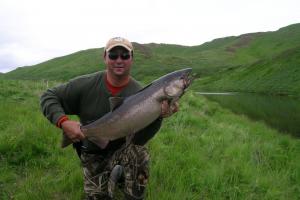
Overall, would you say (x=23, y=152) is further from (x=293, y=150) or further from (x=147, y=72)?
(x=147, y=72)

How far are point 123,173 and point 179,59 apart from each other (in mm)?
117002

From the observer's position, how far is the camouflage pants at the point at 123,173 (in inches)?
194

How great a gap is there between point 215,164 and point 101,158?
3109 mm

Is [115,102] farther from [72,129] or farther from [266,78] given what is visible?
[266,78]

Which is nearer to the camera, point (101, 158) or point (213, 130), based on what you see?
point (101, 158)

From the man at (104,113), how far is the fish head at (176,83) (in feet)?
1.74

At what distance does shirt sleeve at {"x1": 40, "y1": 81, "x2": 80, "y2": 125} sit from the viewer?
4.70 m

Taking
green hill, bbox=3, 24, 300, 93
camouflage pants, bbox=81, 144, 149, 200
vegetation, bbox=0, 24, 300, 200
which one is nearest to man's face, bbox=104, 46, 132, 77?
camouflage pants, bbox=81, 144, 149, 200

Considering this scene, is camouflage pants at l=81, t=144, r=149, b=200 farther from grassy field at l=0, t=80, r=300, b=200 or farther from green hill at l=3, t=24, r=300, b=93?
green hill at l=3, t=24, r=300, b=93

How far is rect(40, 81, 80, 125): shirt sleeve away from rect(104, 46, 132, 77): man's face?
0.60m

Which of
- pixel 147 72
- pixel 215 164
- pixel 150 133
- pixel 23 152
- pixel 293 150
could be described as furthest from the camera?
pixel 147 72

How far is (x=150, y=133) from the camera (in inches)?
197

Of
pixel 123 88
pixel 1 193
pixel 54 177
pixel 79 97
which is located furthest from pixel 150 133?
pixel 1 193

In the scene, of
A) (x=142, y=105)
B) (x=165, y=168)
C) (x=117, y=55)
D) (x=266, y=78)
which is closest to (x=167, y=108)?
(x=142, y=105)
